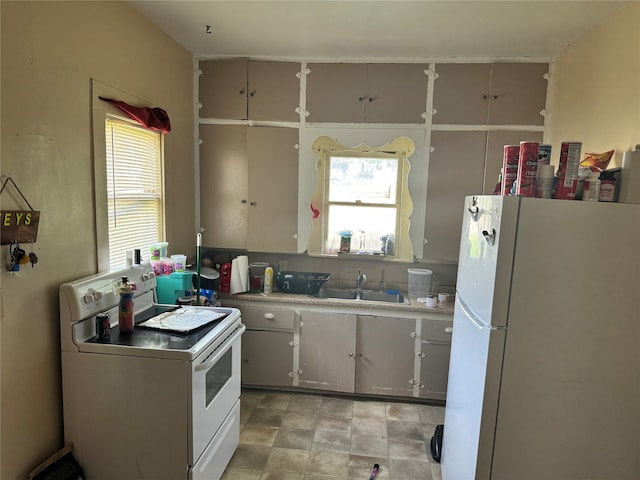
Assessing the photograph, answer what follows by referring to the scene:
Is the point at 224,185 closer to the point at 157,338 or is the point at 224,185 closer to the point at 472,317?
the point at 157,338

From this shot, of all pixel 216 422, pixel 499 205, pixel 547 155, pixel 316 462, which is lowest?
pixel 316 462

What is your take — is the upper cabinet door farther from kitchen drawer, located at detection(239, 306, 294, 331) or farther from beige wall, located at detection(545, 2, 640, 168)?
kitchen drawer, located at detection(239, 306, 294, 331)

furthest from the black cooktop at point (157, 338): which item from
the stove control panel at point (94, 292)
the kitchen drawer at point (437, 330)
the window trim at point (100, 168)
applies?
the kitchen drawer at point (437, 330)

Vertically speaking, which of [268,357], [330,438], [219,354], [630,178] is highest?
[630,178]

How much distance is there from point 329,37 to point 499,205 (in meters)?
1.85

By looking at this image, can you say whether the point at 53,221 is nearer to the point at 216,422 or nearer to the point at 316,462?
the point at 216,422

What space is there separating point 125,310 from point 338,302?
156 cm

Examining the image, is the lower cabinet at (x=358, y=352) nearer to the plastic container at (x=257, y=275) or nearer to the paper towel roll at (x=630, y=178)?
the plastic container at (x=257, y=275)

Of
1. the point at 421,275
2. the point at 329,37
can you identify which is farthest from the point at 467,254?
the point at 329,37

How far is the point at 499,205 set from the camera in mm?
1578

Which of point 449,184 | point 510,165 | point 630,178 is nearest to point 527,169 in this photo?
point 510,165

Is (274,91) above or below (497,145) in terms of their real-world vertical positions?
above

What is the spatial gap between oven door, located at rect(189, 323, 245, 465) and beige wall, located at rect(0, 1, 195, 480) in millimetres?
685

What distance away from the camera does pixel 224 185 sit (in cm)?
335
